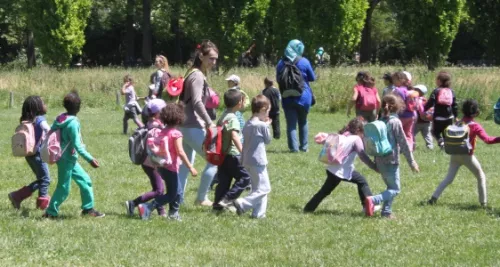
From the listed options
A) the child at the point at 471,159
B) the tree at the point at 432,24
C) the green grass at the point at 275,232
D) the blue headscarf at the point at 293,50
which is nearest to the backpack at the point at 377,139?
the green grass at the point at 275,232

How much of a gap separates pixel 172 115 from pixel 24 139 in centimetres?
190

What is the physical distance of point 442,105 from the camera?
16234 millimetres

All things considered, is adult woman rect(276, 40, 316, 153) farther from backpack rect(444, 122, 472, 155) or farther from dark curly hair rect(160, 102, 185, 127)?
dark curly hair rect(160, 102, 185, 127)

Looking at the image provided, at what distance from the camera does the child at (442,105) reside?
628 inches

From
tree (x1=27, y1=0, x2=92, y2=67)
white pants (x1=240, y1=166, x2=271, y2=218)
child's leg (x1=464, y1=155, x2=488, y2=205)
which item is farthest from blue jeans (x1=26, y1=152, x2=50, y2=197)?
tree (x1=27, y1=0, x2=92, y2=67)

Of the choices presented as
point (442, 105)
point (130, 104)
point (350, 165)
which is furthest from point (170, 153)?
point (130, 104)

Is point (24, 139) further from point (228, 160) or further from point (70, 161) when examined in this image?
point (228, 160)

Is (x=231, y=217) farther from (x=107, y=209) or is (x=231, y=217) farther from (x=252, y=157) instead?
(x=107, y=209)

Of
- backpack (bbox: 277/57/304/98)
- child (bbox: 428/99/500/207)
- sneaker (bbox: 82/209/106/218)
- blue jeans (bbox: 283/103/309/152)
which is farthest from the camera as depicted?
blue jeans (bbox: 283/103/309/152)

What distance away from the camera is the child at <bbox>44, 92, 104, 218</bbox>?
31.6 ft

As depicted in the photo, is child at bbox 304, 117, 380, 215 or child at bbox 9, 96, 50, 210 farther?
child at bbox 9, 96, 50, 210

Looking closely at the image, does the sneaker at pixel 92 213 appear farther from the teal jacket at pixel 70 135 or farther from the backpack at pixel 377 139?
the backpack at pixel 377 139

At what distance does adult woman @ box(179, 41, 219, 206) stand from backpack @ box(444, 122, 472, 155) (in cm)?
291

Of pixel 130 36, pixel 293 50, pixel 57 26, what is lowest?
pixel 130 36
